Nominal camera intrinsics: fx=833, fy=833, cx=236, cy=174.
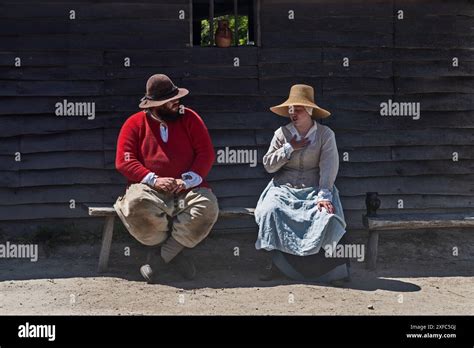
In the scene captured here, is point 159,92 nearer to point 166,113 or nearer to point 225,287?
point 166,113

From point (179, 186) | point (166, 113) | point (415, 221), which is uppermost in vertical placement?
point (166, 113)

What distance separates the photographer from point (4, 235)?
7.97 meters

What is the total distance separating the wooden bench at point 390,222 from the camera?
721 cm

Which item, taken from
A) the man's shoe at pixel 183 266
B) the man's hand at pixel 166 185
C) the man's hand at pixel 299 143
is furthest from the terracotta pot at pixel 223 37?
the man's shoe at pixel 183 266

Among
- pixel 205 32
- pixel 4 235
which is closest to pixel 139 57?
pixel 4 235

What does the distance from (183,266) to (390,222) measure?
1831 mm

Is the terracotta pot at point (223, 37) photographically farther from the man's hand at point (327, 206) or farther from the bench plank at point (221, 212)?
the man's hand at point (327, 206)

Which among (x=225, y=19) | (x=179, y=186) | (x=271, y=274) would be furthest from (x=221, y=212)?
(x=225, y=19)

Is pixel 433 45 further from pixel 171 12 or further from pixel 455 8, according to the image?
pixel 171 12

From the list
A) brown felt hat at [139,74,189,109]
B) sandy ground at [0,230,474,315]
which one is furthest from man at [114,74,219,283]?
sandy ground at [0,230,474,315]

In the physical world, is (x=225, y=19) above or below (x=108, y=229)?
above

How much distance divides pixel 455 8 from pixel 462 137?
1.32m

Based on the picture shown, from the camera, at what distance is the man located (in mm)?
6688

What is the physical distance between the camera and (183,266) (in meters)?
6.85
